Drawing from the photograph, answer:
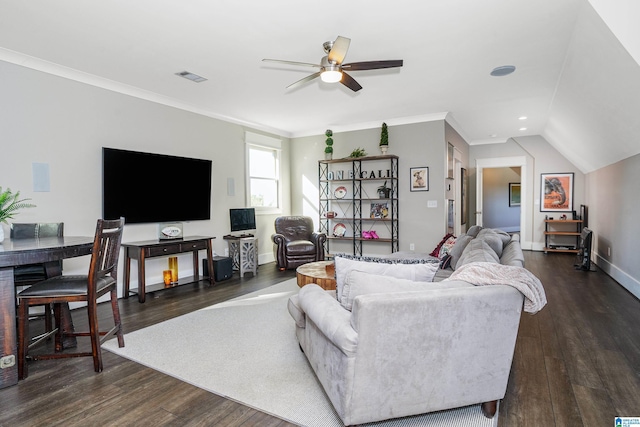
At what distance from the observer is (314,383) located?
2.23m

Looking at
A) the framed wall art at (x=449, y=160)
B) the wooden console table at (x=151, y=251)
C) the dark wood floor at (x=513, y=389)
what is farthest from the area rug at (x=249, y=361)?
the framed wall art at (x=449, y=160)

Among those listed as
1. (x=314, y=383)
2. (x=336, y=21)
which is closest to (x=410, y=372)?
(x=314, y=383)

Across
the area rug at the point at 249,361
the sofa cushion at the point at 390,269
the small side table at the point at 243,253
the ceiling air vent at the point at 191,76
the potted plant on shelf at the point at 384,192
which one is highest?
the ceiling air vent at the point at 191,76

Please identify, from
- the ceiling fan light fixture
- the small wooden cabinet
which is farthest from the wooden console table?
the small wooden cabinet

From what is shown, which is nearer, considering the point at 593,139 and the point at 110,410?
the point at 110,410

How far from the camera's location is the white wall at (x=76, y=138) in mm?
3478

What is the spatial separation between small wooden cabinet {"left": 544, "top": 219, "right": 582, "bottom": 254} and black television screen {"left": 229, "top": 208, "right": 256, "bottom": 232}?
629cm

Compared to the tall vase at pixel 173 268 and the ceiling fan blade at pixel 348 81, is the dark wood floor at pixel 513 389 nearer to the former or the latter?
the tall vase at pixel 173 268

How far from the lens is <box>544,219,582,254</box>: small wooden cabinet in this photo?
7398 millimetres

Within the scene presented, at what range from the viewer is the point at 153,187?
4672mm

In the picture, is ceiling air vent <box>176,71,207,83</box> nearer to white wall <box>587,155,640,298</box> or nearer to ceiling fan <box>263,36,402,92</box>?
ceiling fan <box>263,36,402,92</box>

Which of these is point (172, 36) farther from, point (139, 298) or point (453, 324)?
point (453, 324)

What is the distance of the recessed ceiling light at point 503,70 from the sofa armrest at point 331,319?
11.0 ft

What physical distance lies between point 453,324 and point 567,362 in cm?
156
